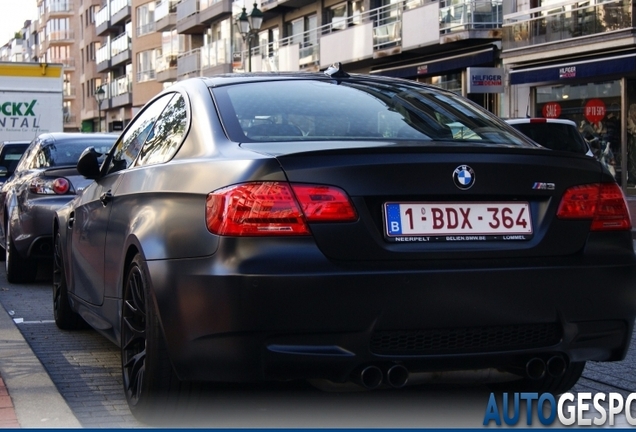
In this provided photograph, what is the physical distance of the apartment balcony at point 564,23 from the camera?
26.4 meters


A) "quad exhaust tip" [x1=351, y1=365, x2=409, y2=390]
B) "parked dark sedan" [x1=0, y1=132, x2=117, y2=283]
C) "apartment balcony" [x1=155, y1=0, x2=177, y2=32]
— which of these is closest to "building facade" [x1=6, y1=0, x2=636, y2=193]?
"parked dark sedan" [x1=0, y1=132, x2=117, y2=283]

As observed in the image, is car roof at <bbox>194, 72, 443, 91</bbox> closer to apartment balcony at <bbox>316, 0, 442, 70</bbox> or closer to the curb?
Answer: the curb

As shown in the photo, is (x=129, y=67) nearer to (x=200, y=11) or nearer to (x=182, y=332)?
(x=200, y=11)

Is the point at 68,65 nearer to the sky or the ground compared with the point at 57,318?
nearer to the sky

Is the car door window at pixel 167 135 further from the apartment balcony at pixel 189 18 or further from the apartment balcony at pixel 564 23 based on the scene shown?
the apartment balcony at pixel 189 18

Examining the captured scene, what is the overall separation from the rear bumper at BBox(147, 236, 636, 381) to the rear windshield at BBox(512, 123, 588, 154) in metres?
10.5

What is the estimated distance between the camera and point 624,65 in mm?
26031

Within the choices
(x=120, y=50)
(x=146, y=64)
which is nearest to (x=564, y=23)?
(x=146, y=64)

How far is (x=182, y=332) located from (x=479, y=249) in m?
1.15

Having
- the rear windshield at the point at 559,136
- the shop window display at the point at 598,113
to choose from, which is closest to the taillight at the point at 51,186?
the rear windshield at the point at 559,136

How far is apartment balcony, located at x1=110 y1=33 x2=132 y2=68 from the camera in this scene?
249ft

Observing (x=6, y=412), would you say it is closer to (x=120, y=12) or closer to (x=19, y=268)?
(x=19, y=268)

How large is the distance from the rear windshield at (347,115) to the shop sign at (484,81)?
869 inches

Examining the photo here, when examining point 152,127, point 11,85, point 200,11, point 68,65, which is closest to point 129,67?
point 200,11
